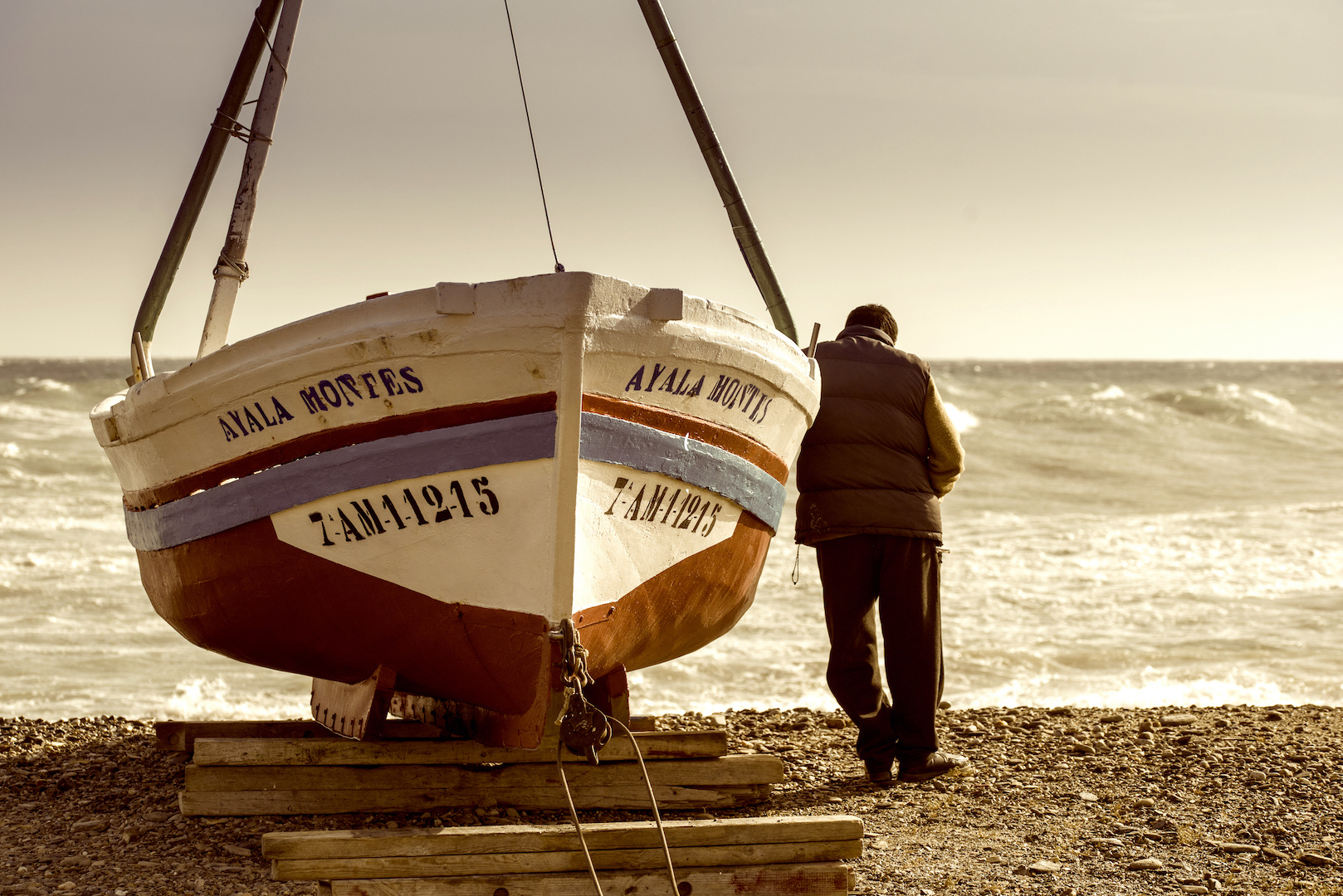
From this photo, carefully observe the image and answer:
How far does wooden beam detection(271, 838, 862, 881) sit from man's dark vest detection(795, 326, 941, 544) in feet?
Result: 4.94

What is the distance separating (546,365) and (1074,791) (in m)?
2.76

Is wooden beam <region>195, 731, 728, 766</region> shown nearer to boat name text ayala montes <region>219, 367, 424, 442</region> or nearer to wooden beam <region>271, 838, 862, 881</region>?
wooden beam <region>271, 838, 862, 881</region>

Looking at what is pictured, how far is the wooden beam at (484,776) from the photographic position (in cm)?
417

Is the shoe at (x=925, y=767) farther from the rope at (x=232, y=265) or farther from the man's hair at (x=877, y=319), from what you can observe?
the rope at (x=232, y=265)

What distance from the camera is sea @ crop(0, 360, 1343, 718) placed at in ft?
24.0

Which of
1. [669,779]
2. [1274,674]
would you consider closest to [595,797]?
[669,779]

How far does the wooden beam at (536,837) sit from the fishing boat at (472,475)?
45 cm

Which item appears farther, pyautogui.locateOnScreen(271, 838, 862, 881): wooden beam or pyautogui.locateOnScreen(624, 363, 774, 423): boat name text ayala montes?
pyautogui.locateOnScreen(624, 363, 774, 423): boat name text ayala montes

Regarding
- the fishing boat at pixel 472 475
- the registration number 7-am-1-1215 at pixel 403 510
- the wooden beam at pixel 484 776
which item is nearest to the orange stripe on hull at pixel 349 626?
the fishing boat at pixel 472 475

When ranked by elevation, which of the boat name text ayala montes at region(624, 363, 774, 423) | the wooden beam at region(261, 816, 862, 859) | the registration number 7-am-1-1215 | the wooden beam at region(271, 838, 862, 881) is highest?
the boat name text ayala montes at region(624, 363, 774, 423)

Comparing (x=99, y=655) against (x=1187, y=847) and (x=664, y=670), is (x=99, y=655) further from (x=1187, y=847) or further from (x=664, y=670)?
(x=1187, y=847)

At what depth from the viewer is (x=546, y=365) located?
3508 millimetres

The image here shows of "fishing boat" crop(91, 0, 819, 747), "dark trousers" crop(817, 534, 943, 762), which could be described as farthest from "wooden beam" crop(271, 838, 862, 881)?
"dark trousers" crop(817, 534, 943, 762)

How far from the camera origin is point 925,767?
15.7ft
